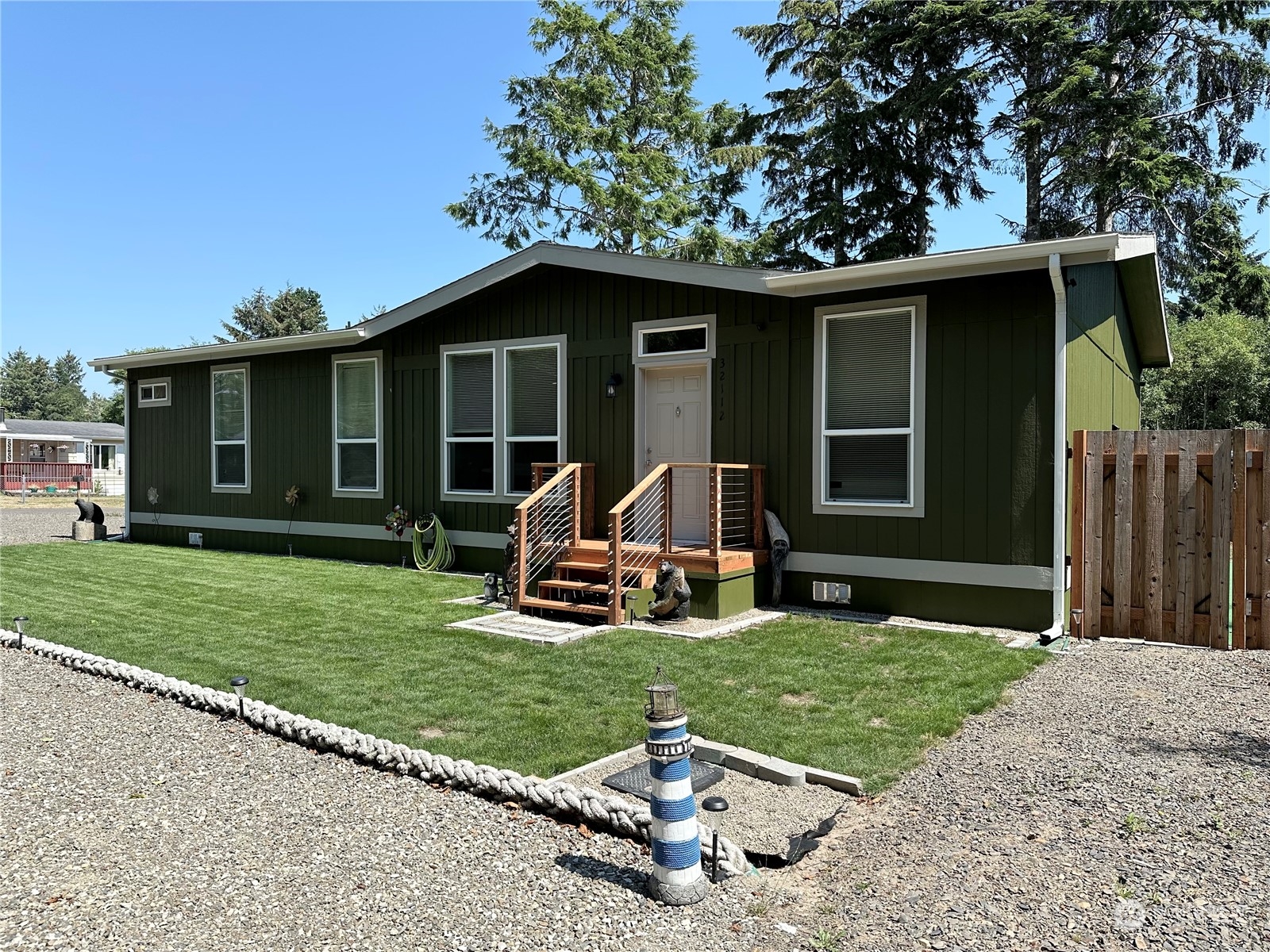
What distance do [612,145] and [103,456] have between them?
31324 mm

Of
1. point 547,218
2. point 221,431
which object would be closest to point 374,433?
point 221,431

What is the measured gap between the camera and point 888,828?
332 cm

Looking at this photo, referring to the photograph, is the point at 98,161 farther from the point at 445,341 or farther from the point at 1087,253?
the point at 1087,253

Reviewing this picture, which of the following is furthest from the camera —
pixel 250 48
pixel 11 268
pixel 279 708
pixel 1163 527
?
pixel 250 48

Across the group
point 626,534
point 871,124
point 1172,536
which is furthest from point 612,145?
point 1172,536

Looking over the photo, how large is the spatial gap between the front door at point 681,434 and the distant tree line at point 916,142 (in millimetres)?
12544

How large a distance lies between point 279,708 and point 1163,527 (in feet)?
19.9

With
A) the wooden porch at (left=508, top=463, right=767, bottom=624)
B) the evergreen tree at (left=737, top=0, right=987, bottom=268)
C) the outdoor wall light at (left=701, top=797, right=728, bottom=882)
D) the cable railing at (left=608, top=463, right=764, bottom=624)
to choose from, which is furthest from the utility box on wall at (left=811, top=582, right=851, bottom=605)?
the evergreen tree at (left=737, top=0, right=987, bottom=268)

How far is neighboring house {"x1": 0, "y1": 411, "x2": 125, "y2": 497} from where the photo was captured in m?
30.8

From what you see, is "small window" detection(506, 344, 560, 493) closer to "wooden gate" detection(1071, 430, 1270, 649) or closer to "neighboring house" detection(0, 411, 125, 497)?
"wooden gate" detection(1071, 430, 1270, 649)

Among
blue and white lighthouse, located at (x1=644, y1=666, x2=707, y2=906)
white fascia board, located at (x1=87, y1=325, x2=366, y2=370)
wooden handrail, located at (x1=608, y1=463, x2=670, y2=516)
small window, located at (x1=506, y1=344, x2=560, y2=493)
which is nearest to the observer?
blue and white lighthouse, located at (x1=644, y1=666, x2=707, y2=906)

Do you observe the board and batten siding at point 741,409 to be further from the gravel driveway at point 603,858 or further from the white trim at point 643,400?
the gravel driveway at point 603,858

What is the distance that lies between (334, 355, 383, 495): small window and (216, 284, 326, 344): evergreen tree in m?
41.3

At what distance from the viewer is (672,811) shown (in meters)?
2.81
